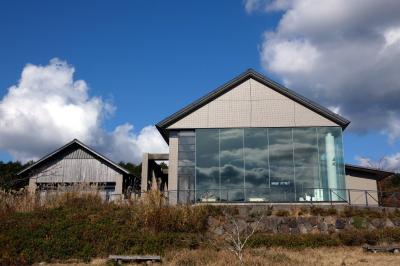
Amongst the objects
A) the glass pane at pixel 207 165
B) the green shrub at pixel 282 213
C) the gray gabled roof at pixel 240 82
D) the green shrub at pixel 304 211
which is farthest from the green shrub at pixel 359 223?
the glass pane at pixel 207 165

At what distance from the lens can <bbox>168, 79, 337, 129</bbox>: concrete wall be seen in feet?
94.5

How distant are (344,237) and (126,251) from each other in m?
9.24

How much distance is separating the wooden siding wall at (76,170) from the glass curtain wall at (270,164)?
882cm

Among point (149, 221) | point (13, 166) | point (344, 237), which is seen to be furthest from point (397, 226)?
point (13, 166)

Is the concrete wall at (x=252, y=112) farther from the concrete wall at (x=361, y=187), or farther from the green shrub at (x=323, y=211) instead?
the green shrub at (x=323, y=211)

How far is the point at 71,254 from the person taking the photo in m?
17.0

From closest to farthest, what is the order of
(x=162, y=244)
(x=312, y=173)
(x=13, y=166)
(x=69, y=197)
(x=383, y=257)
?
(x=383, y=257) < (x=162, y=244) < (x=69, y=197) < (x=312, y=173) < (x=13, y=166)

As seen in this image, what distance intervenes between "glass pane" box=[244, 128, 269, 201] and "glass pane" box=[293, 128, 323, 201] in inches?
72.3

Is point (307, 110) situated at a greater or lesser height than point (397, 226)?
greater

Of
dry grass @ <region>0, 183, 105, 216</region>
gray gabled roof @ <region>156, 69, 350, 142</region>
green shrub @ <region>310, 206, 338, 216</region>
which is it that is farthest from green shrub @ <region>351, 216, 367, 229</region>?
dry grass @ <region>0, 183, 105, 216</region>

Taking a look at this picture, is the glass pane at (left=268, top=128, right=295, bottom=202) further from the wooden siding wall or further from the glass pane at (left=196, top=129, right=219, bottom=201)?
the wooden siding wall

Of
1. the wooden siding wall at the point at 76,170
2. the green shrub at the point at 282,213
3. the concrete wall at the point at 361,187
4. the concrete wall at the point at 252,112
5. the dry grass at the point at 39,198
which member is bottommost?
the green shrub at the point at 282,213

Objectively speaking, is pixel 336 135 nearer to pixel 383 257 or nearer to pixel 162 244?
pixel 383 257

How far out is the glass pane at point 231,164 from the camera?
90.5 feet
